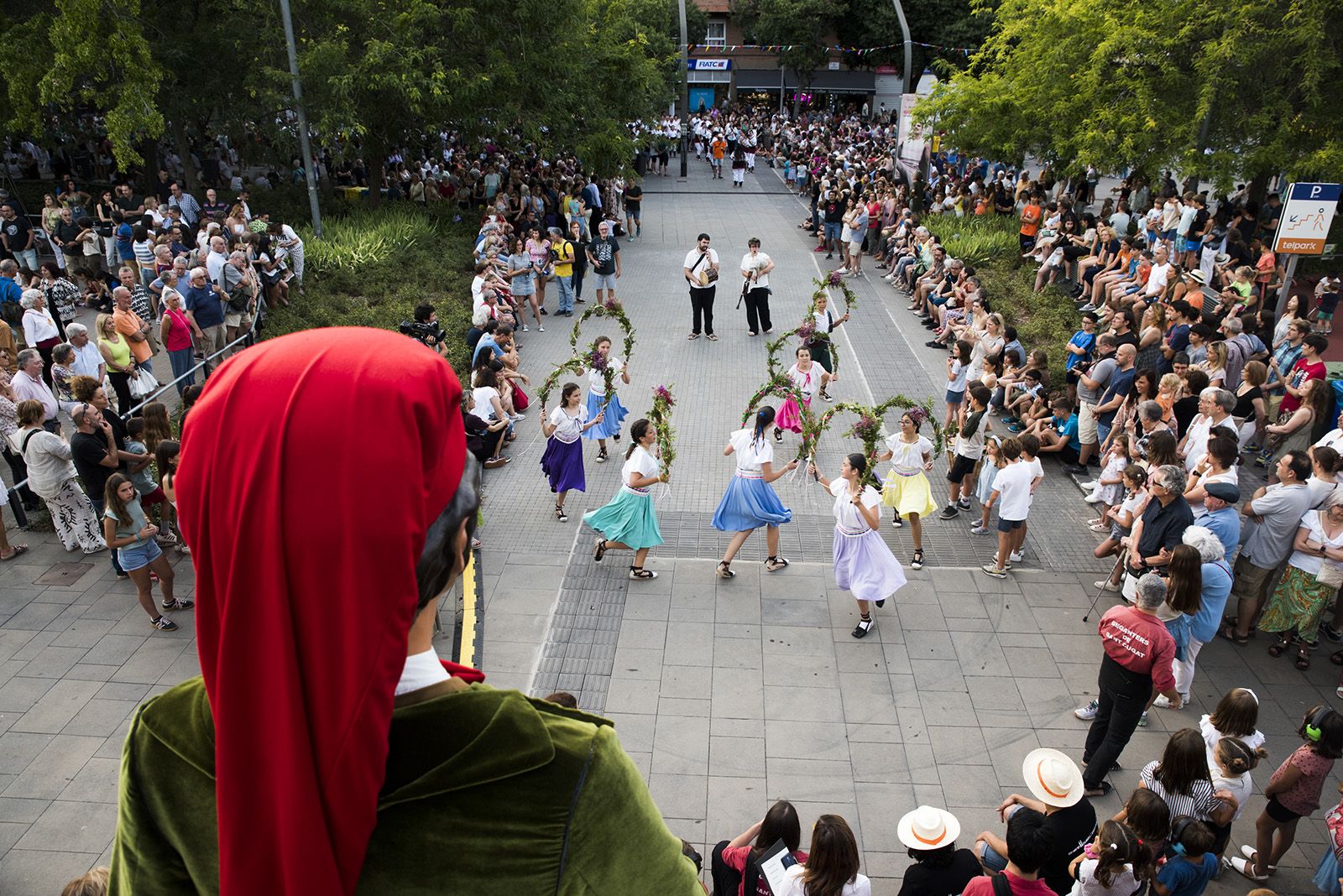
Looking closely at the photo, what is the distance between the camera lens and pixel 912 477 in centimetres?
940

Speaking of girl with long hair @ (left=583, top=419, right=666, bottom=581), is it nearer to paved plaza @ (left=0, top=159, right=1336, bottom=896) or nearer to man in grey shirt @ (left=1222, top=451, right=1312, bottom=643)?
paved plaza @ (left=0, top=159, right=1336, bottom=896)

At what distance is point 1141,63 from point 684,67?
20.7 m

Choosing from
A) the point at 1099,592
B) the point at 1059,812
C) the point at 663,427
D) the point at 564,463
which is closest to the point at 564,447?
the point at 564,463

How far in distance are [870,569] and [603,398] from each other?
482cm

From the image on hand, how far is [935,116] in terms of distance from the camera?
23.4m

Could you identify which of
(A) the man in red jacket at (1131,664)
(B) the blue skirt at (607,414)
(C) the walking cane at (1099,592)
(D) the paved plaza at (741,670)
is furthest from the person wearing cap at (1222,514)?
(B) the blue skirt at (607,414)

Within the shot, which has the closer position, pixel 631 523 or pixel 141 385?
pixel 631 523

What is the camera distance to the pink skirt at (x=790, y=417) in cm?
1211

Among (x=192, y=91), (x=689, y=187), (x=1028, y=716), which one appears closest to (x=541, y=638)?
(x=1028, y=716)

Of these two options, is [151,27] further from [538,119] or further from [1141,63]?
[1141,63]

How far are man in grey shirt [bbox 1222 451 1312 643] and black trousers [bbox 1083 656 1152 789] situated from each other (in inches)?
87.7

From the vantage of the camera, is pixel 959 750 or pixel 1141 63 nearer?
pixel 959 750

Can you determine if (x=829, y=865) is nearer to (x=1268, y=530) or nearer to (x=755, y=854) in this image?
(x=755, y=854)

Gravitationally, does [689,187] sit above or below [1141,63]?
below
